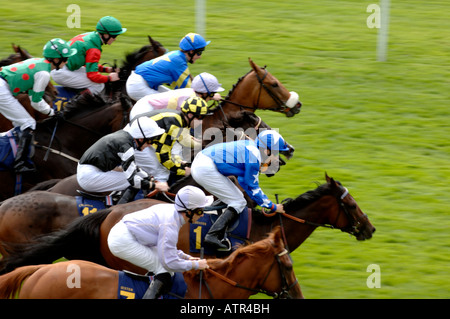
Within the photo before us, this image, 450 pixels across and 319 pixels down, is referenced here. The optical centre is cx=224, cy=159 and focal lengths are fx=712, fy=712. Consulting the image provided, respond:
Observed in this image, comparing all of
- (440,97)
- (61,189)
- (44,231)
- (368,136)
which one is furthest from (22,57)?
(440,97)

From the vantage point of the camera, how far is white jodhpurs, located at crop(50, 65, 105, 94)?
31.6 ft

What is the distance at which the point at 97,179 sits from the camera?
21.9 feet

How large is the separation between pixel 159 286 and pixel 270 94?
13.6ft

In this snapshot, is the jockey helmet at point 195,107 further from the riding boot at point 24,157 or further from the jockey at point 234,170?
the riding boot at point 24,157

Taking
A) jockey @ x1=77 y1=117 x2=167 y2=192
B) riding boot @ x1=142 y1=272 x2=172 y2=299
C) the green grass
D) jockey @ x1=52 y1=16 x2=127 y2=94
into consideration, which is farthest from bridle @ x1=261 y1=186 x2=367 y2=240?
jockey @ x1=52 y1=16 x2=127 y2=94

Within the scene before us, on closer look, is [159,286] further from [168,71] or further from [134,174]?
[168,71]

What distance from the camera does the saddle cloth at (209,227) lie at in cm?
638

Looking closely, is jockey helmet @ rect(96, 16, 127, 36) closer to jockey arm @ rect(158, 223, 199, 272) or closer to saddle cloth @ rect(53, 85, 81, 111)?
saddle cloth @ rect(53, 85, 81, 111)

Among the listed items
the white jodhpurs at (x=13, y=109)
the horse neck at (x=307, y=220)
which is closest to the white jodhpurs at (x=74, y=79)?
the white jodhpurs at (x=13, y=109)

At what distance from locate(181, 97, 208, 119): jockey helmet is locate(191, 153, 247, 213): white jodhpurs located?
0.78m

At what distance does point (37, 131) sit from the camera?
27.1 ft

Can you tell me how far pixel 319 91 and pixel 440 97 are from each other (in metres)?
2.18

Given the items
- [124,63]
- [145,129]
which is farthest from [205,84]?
[124,63]

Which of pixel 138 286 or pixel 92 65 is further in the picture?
pixel 92 65
